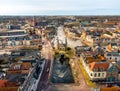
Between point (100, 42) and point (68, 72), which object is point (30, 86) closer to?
point (68, 72)

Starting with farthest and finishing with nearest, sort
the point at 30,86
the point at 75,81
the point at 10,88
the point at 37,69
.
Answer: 1. the point at 37,69
2. the point at 75,81
3. the point at 30,86
4. the point at 10,88

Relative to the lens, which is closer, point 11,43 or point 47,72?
point 47,72

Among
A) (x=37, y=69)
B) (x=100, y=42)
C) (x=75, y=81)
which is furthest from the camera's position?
(x=100, y=42)

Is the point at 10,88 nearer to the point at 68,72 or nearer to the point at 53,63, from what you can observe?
the point at 68,72

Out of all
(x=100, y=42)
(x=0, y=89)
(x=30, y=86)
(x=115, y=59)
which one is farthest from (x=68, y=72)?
(x=100, y=42)

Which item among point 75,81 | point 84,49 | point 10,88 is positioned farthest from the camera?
point 84,49

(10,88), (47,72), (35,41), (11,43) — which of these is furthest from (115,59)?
(11,43)

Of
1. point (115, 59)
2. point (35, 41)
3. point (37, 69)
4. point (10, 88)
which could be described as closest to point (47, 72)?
point (37, 69)

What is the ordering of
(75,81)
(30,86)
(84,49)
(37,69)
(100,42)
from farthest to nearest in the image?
(100,42)
(84,49)
(37,69)
(75,81)
(30,86)

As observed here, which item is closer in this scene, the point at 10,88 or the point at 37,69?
the point at 10,88
